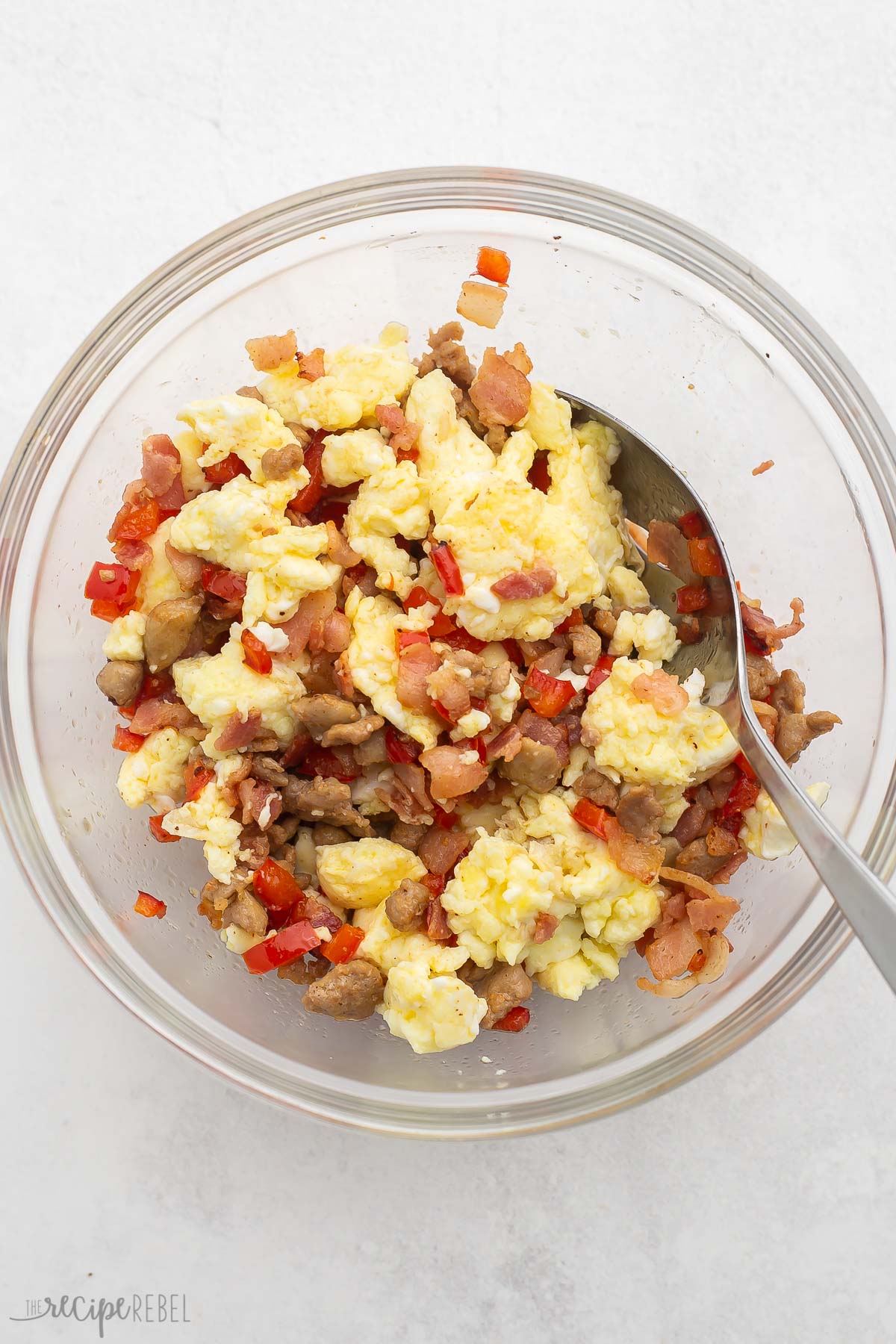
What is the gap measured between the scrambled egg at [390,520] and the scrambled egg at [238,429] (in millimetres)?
193

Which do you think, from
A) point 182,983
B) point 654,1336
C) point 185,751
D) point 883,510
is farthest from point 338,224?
point 654,1336

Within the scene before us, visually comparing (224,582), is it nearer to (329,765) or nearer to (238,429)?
(238,429)

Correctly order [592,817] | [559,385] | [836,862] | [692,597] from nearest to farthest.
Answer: [836,862] < [592,817] < [692,597] < [559,385]

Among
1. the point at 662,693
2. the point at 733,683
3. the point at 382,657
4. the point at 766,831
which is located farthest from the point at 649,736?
the point at 382,657

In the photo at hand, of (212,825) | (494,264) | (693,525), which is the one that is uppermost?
(494,264)

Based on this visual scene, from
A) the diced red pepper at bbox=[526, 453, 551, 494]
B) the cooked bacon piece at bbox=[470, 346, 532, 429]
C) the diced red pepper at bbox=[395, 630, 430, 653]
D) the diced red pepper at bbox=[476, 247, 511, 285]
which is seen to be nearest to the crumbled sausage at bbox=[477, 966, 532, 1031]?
the diced red pepper at bbox=[395, 630, 430, 653]

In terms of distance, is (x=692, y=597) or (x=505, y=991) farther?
(x=692, y=597)

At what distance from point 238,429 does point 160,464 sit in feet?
0.63

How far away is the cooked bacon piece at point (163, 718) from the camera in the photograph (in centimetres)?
203

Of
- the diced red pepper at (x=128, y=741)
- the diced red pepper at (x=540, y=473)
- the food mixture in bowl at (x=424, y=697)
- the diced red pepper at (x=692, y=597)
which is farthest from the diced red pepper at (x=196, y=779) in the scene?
the diced red pepper at (x=692, y=597)

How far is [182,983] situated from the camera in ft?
7.39

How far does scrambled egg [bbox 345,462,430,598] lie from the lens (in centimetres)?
192

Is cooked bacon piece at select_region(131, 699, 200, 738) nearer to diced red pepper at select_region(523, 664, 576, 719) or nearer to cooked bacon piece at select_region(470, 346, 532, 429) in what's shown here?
diced red pepper at select_region(523, 664, 576, 719)

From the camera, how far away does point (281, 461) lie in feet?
A: 6.16
